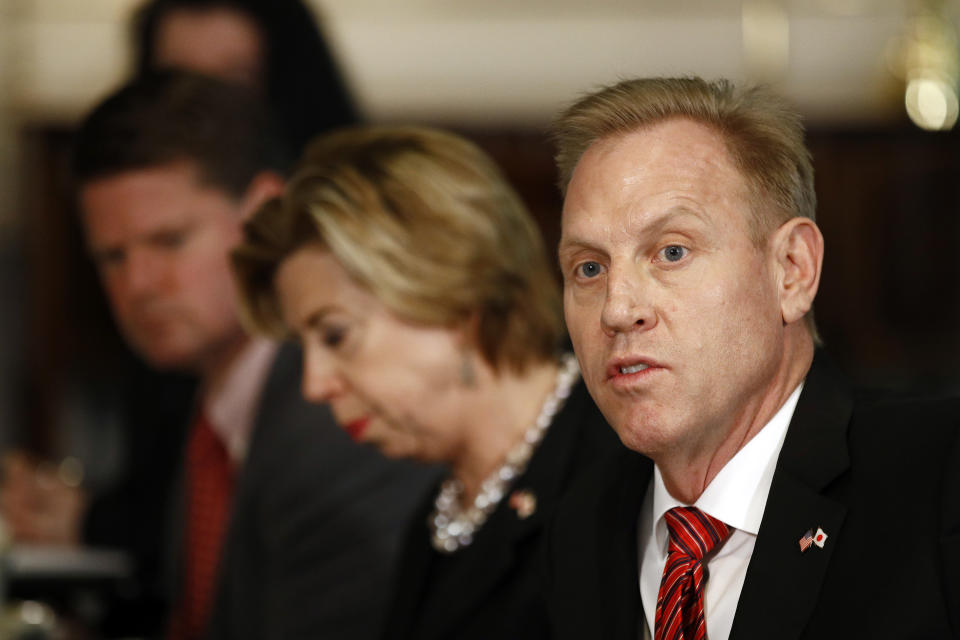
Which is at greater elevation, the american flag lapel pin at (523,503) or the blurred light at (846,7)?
the blurred light at (846,7)

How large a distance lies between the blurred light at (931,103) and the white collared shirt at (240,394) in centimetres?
357

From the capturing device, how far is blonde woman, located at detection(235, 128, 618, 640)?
218 centimetres

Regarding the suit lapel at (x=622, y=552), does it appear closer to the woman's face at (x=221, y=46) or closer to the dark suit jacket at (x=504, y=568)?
the dark suit jacket at (x=504, y=568)

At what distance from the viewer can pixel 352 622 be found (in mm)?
2449

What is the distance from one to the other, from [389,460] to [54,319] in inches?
135

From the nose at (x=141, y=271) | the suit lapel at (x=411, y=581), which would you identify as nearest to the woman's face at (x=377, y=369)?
the suit lapel at (x=411, y=581)

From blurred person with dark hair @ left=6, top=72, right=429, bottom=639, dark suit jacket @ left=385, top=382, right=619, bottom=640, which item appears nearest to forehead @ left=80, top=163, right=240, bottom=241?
blurred person with dark hair @ left=6, top=72, right=429, bottom=639

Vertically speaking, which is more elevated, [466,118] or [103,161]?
[103,161]

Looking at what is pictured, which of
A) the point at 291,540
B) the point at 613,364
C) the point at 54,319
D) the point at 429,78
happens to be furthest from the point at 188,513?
the point at 429,78

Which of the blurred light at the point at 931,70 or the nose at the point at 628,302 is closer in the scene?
the nose at the point at 628,302

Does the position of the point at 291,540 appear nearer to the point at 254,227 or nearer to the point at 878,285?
the point at 254,227

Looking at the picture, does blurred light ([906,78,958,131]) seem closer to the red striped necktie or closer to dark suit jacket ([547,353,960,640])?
dark suit jacket ([547,353,960,640])

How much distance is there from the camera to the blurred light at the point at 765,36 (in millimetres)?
5969

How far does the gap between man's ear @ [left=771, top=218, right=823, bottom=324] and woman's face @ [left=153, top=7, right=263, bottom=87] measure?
2431mm
